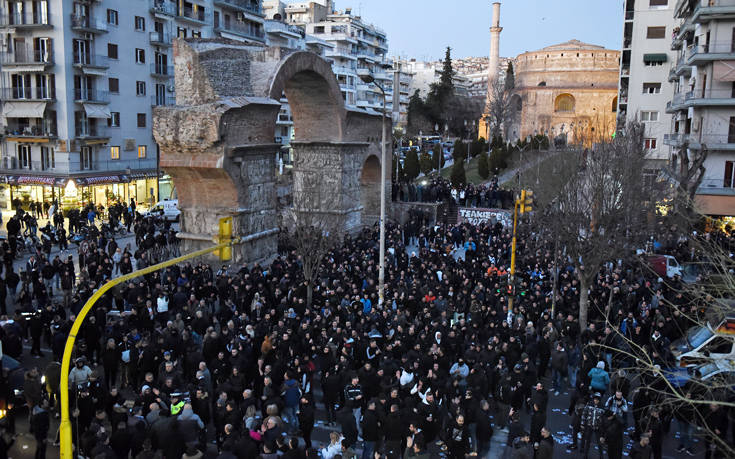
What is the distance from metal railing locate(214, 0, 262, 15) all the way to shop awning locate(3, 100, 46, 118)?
672 inches

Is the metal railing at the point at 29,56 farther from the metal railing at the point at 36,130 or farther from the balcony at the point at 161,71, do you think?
the balcony at the point at 161,71

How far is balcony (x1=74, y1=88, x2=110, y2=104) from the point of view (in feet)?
114

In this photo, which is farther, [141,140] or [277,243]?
[141,140]

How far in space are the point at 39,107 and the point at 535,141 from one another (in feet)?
142

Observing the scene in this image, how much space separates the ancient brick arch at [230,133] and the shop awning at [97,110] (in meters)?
14.4

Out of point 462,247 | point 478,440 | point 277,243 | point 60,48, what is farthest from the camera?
point 60,48

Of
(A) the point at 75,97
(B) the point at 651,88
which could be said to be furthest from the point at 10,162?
(B) the point at 651,88

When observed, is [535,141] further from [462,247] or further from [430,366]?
[430,366]

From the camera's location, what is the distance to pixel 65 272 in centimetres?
1862

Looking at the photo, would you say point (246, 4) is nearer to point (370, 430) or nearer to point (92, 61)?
point (92, 61)

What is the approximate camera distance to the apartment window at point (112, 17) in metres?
36.3

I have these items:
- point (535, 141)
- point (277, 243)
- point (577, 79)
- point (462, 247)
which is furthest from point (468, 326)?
point (577, 79)

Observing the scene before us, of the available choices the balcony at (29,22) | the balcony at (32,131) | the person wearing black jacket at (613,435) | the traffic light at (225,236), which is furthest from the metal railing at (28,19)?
the person wearing black jacket at (613,435)

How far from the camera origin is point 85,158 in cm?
3556
